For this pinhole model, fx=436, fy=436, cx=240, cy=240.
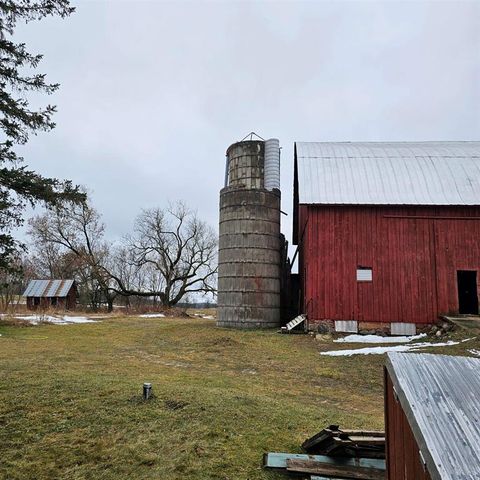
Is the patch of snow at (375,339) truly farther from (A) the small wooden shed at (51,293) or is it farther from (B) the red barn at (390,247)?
(A) the small wooden shed at (51,293)

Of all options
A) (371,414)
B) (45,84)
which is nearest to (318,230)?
(371,414)

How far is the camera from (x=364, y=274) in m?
16.2

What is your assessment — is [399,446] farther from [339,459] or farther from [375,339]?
[375,339]

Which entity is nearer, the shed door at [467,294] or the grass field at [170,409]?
the grass field at [170,409]

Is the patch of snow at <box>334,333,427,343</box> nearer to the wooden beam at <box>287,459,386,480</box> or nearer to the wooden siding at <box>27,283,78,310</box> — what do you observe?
the wooden beam at <box>287,459,386,480</box>

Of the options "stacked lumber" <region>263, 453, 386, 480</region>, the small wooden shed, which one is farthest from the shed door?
the small wooden shed

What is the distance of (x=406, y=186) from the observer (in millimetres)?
17000

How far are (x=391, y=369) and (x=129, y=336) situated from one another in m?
15.7

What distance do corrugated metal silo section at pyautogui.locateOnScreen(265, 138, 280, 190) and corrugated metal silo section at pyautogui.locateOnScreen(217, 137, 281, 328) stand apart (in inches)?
10.1

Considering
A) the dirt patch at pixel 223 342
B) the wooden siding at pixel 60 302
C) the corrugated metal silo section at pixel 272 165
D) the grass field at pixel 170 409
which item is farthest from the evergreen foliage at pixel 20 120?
the wooden siding at pixel 60 302

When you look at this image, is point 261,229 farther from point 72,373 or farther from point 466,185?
point 72,373

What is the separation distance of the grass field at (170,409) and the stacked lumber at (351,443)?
50cm

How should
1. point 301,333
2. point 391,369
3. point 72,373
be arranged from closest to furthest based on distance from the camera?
point 391,369 < point 72,373 < point 301,333

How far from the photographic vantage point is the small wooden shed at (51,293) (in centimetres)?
3869
